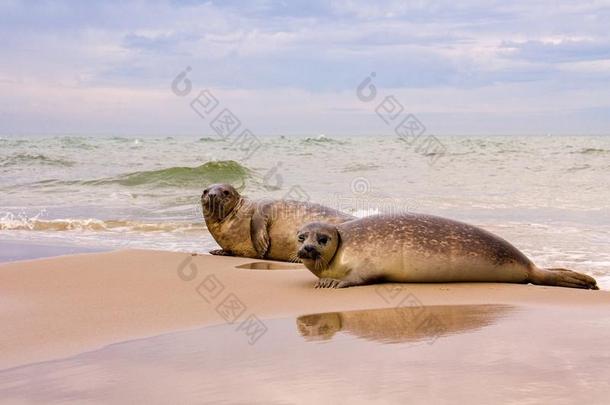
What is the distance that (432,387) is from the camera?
2807mm

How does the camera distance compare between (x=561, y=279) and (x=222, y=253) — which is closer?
(x=561, y=279)

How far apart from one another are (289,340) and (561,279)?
7.69 feet

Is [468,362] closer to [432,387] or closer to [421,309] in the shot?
[432,387]

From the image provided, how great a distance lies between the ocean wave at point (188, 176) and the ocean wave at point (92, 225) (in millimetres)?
7935

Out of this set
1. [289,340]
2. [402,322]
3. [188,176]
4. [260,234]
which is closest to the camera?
[289,340]

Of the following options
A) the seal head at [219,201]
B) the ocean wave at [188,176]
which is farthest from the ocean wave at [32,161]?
the seal head at [219,201]

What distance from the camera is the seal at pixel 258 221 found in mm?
7340

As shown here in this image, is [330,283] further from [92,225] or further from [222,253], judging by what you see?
[92,225]

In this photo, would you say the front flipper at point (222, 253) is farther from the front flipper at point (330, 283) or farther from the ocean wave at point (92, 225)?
the ocean wave at point (92, 225)

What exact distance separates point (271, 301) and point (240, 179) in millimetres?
16093

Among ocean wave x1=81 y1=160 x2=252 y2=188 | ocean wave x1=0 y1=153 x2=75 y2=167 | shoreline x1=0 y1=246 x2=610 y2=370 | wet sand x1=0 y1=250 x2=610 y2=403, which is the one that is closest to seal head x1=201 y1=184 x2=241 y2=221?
shoreline x1=0 y1=246 x2=610 y2=370

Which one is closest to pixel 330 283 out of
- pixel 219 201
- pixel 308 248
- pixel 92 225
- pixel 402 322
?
pixel 308 248

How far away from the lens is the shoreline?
12.8ft

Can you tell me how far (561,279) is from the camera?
5230 mm
